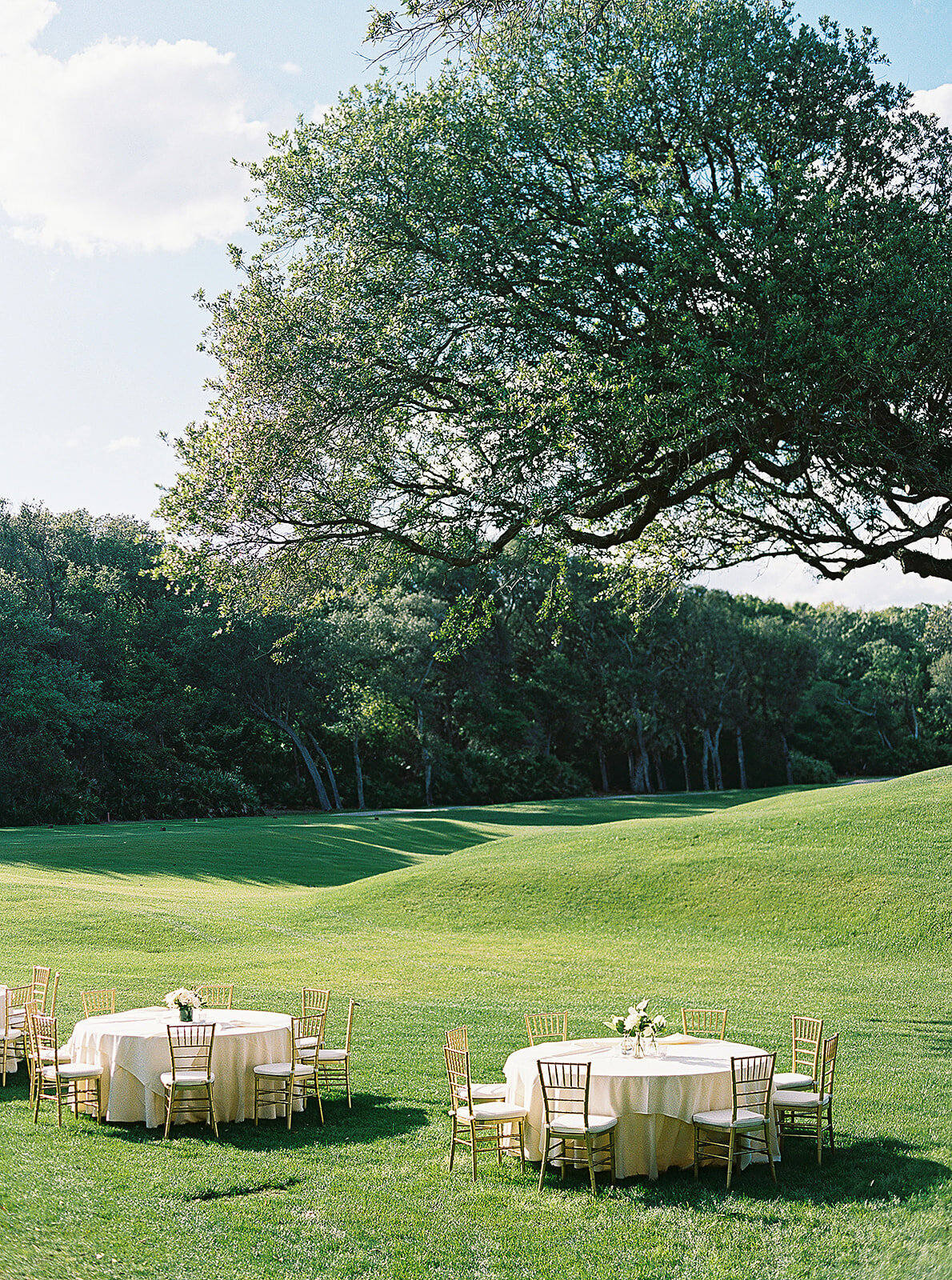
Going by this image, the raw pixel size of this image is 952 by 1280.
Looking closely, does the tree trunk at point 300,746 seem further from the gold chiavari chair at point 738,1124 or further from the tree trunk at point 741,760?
the gold chiavari chair at point 738,1124

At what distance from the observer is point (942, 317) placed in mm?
13180

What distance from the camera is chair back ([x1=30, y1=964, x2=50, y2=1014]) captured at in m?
13.8

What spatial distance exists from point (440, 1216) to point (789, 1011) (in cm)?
1043

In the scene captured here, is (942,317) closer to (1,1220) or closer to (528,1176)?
(528,1176)

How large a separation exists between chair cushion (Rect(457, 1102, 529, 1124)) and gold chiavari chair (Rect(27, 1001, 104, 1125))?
4032 millimetres

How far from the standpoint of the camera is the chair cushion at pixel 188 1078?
11.0 meters

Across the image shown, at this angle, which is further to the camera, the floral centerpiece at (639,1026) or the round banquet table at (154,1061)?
the round banquet table at (154,1061)

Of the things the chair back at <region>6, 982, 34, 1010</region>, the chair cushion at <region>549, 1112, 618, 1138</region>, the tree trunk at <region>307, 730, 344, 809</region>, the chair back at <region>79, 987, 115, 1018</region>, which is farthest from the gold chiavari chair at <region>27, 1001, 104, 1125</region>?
the tree trunk at <region>307, 730, 344, 809</region>

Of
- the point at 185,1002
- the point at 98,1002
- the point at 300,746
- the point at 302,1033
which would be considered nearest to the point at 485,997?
the point at 302,1033

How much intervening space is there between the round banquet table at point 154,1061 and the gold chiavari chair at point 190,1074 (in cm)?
11

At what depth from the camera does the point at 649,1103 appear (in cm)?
956

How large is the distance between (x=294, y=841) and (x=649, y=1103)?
114 ft

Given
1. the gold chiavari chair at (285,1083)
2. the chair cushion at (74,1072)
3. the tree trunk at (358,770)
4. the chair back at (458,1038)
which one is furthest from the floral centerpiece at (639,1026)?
the tree trunk at (358,770)

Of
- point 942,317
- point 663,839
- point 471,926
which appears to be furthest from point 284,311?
point 663,839
